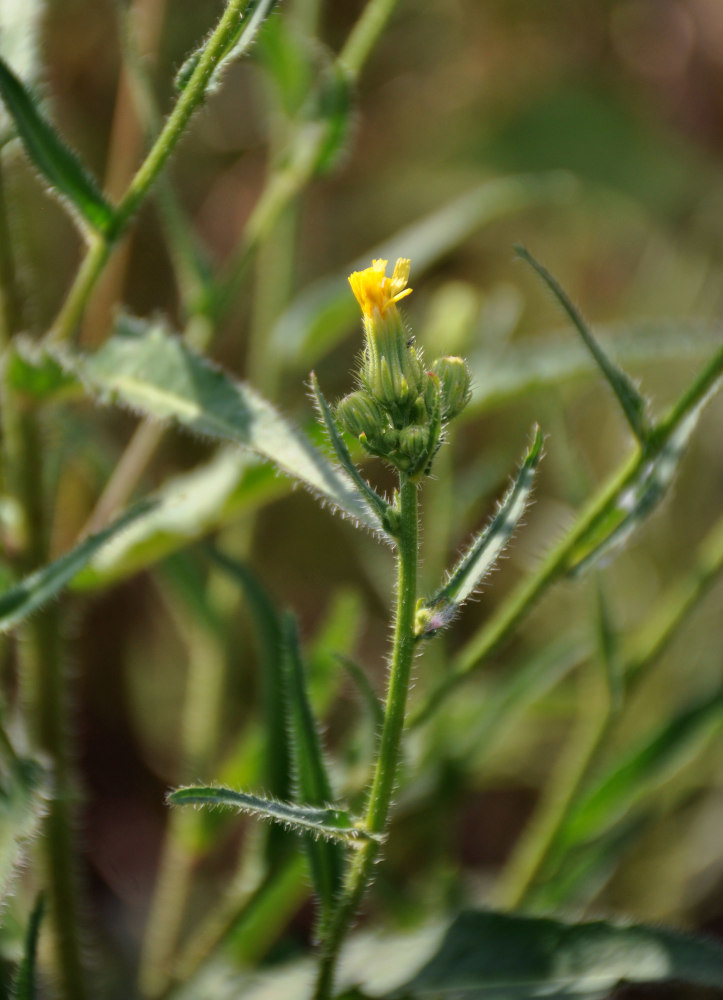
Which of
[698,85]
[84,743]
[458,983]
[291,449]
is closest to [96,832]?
[84,743]

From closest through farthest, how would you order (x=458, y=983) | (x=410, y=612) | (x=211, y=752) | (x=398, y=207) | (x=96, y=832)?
(x=410, y=612)
(x=458, y=983)
(x=211, y=752)
(x=96, y=832)
(x=398, y=207)

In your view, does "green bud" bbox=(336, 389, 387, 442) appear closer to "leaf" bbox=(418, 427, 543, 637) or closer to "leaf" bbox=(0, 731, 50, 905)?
"leaf" bbox=(418, 427, 543, 637)

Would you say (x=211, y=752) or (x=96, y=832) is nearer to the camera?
(x=211, y=752)

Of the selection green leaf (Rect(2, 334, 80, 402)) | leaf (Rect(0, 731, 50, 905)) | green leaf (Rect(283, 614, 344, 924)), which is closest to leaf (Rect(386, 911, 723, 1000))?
green leaf (Rect(283, 614, 344, 924))

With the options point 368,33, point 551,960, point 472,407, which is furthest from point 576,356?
point 551,960

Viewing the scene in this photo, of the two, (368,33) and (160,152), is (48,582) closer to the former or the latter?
(160,152)

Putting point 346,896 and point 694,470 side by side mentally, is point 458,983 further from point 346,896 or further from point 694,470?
point 694,470
